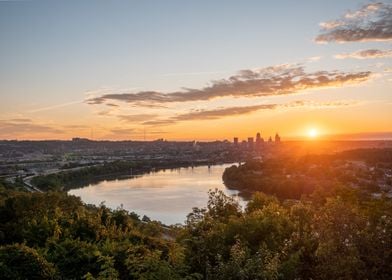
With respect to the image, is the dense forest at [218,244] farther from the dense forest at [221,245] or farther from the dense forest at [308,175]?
the dense forest at [308,175]

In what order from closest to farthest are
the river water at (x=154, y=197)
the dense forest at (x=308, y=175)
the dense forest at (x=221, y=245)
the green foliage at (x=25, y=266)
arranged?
the dense forest at (x=221, y=245), the green foliage at (x=25, y=266), the river water at (x=154, y=197), the dense forest at (x=308, y=175)

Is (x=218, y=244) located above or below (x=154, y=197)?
above

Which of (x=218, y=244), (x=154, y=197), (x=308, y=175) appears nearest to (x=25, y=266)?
(x=218, y=244)

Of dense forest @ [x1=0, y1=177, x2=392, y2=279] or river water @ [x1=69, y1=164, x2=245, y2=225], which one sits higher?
dense forest @ [x1=0, y1=177, x2=392, y2=279]

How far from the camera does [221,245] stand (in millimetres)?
9461

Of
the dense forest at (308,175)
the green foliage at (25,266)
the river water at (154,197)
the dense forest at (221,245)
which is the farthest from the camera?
the dense forest at (308,175)

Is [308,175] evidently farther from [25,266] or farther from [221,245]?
[25,266]

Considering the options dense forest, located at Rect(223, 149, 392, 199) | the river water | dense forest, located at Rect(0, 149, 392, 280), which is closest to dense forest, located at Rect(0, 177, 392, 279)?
dense forest, located at Rect(0, 149, 392, 280)

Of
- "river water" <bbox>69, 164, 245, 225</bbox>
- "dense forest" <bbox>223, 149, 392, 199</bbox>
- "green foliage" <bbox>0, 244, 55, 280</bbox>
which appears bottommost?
"river water" <bbox>69, 164, 245, 225</bbox>

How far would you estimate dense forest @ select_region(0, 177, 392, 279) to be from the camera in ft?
20.5

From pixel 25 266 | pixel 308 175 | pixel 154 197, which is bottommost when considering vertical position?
pixel 154 197

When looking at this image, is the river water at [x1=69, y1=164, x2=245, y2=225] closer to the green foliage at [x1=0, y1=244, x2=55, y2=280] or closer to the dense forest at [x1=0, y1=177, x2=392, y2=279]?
the dense forest at [x1=0, y1=177, x2=392, y2=279]

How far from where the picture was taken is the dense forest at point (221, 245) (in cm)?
626

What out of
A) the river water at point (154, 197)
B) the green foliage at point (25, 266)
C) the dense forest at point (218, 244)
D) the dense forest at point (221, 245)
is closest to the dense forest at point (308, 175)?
the river water at point (154, 197)
